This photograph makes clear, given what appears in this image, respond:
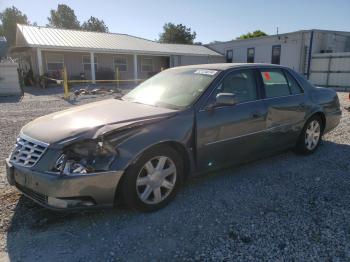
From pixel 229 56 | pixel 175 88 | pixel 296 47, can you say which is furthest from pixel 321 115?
pixel 229 56

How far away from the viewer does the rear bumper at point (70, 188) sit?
2.68 m

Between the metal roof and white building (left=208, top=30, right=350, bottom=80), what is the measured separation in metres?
4.63

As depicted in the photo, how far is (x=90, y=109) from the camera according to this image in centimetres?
370

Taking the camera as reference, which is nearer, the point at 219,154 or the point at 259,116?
the point at 219,154

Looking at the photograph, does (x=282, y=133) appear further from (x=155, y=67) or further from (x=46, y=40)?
(x=155, y=67)

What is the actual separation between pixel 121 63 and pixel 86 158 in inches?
944

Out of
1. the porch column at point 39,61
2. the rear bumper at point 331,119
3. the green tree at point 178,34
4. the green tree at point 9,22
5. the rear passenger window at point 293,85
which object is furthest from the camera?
the green tree at point 9,22

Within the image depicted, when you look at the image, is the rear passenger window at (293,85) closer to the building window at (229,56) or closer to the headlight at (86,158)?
the headlight at (86,158)

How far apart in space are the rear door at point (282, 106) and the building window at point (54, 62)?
2075 centimetres

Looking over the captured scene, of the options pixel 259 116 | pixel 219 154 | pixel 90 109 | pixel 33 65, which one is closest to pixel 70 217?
pixel 90 109

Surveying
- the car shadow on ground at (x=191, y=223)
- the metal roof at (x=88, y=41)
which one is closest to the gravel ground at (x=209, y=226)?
the car shadow on ground at (x=191, y=223)

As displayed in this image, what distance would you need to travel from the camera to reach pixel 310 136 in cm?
512

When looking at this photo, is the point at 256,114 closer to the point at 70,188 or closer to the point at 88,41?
the point at 70,188

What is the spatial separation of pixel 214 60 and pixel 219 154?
27797mm
